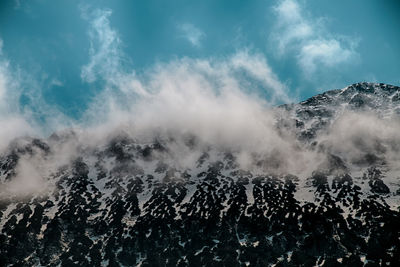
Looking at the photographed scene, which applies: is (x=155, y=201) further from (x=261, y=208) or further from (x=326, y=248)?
(x=326, y=248)

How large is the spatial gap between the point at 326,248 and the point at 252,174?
7772 cm

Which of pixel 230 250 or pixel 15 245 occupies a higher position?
pixel 15 245

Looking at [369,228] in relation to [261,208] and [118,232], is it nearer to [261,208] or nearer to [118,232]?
[261,208]

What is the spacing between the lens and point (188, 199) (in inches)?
6624

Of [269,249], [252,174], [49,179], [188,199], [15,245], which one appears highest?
[49,179]

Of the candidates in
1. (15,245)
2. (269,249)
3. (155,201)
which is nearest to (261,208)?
(269,249)

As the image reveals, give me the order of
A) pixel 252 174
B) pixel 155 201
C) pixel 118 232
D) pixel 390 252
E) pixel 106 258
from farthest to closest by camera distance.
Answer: pixel 252 174 → pixel 155 201 → pixel 118 232 → pixel 106 258 → pixel 390 252

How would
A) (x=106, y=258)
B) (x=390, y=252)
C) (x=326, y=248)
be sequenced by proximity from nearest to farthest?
(x=390, y=252)
(x=326, y=248)
(x=106, y=258)

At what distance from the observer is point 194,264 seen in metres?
118

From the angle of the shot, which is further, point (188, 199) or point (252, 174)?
point (252, 174)

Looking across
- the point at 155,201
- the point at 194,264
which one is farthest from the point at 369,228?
the point at 155,201

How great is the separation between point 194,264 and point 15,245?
71.7m

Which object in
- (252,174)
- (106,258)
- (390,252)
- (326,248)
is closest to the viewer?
(390,252)

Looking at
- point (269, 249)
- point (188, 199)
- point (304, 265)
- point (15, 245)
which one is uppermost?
point (188, 199)
